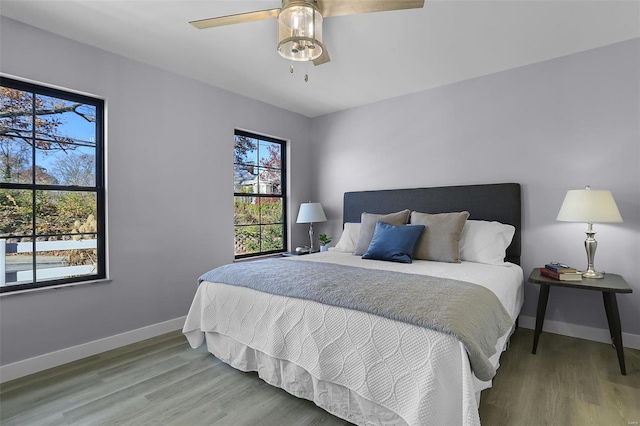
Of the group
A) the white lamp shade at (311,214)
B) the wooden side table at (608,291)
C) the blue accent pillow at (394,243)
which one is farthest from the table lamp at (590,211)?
the white lamp shade at (311,214)

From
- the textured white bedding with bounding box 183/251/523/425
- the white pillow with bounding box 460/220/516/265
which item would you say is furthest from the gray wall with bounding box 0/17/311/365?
the white pillow with bounding box 460/220/516/265

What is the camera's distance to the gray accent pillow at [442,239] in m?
2.91

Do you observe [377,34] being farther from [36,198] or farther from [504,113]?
[36,198]

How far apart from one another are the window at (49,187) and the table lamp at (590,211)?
3.85 meters

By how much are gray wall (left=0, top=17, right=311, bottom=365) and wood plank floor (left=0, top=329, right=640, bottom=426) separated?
35cm

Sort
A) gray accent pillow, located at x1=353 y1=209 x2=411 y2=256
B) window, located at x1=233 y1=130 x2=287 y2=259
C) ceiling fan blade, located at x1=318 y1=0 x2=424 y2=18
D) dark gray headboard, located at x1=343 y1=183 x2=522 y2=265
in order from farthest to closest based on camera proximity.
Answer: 1. window, located at x1=233 y1=130 x2=287 y2=259
2. gray accent pillow, located at x1=353 y1=209 x2=411 y2=256
3. dark gray headboard, located at x1=343 y1=183 x2=522 y2=265
4. ceiling fan blade, located at x1=318 y1=0 x2=424 y2=18

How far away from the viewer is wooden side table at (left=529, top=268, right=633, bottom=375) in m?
2.32

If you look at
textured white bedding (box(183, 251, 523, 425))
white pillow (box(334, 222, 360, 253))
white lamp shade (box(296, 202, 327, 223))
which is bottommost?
textured white bedding (box(183, 251, 523, 425))

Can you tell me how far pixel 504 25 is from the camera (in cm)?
247

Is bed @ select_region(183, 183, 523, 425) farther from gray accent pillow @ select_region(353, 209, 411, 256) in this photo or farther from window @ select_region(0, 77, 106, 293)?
window @ select_region(0, 77, 106, 293)

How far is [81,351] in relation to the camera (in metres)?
2.64

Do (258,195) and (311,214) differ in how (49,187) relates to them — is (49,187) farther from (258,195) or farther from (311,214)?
(311,214)

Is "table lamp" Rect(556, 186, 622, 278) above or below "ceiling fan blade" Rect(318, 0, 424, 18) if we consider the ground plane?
below

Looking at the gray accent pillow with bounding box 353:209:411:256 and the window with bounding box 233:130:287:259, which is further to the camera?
the window with bounding box 233:130:287:259
